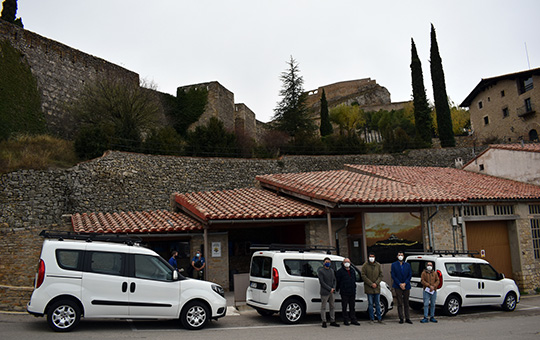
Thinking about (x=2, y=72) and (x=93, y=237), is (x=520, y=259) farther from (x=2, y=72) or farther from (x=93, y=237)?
(x=2, y=72)

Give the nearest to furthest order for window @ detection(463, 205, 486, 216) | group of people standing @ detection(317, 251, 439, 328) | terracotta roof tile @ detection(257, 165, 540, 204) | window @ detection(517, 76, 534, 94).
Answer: group of people standing @ detection(317, 251, 439, 328) → terracotta roof tile @ detection(257, 165, 540, 204) → window @ detection(463, 205, 486, 216) → window @ detection(517, 76, 534, 94)

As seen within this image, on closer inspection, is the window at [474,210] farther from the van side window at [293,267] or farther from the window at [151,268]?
the window at [151,268]

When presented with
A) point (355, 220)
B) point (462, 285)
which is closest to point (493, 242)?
point (462, 285)

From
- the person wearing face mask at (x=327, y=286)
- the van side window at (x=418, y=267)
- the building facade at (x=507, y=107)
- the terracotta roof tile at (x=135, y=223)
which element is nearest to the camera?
the person wearing face mask at (x=327, y=286)

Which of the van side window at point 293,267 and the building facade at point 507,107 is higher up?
the building facade at point 507,107

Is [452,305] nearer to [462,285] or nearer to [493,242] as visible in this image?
[462,285]

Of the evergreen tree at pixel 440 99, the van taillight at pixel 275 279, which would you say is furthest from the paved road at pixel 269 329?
the evergreen tree at pixel 440 99

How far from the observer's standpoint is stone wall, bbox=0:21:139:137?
79.4ft

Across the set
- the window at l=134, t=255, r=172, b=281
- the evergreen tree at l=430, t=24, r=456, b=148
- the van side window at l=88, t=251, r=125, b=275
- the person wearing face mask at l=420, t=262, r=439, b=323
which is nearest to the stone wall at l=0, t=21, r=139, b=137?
the van side window at l=88, t=251, r=125, b=275

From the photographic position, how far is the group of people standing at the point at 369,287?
931cm

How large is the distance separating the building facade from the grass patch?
34.5m

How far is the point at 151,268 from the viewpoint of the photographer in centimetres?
865

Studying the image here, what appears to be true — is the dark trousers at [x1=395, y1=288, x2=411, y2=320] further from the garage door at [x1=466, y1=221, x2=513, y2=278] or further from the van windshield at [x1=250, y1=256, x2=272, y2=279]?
the garage door at [x1=466, y1=221, x2=513, y2=278]

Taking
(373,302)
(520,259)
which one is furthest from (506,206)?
(373,302)
